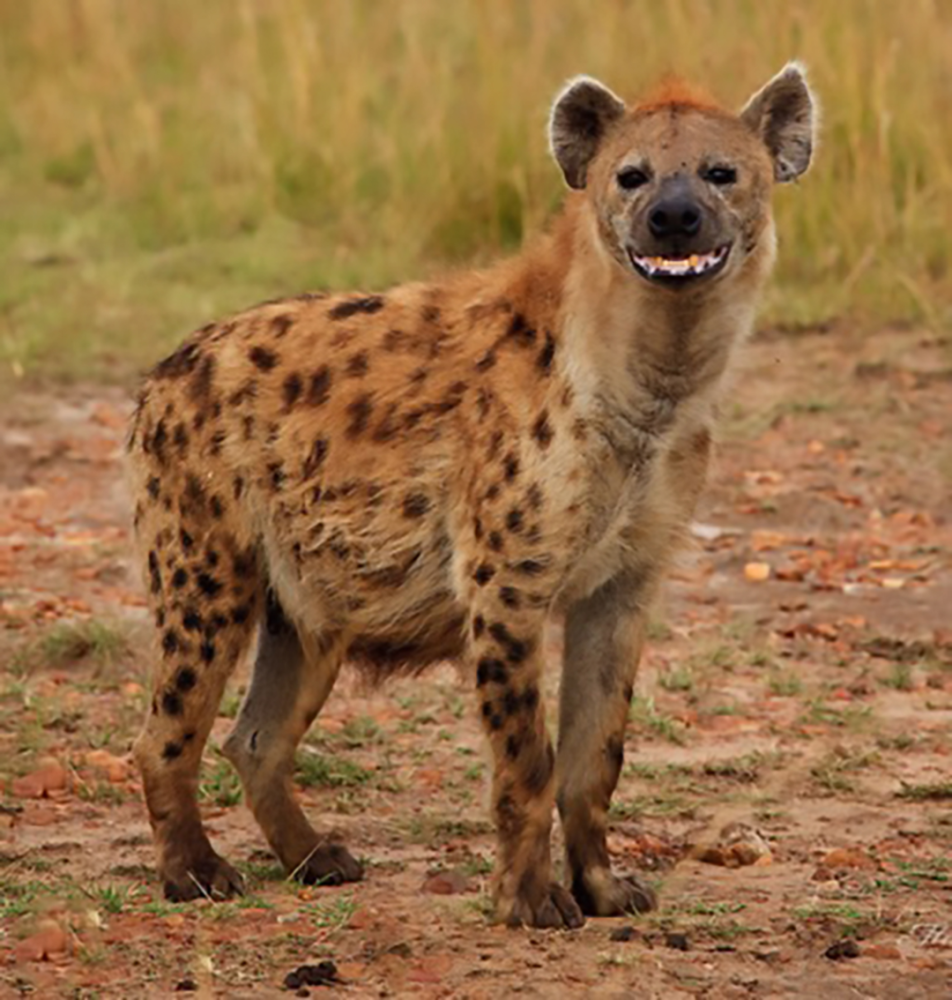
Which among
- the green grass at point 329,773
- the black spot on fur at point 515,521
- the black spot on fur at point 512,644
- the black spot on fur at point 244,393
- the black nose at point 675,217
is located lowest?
the green grass at point 329,773

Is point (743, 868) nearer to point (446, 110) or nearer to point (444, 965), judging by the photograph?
point (444, 965)

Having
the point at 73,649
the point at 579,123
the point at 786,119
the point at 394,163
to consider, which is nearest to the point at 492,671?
the point at 579,123

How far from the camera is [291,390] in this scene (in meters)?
4.14

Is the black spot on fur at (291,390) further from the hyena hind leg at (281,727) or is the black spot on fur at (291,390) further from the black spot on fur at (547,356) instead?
the black spot on fur at (547,356)

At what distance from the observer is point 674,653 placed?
18.1 ft

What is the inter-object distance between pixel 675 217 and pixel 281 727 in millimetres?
1188

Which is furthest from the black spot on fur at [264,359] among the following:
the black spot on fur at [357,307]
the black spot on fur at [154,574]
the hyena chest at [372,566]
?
the black spot on fur at [154,574]

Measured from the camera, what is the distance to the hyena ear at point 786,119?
4027 millimetres

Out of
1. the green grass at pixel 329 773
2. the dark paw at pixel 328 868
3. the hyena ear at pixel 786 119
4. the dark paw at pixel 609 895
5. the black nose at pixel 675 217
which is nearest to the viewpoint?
the black nose at pixel 675 217

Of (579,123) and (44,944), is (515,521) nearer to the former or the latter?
(579,123)

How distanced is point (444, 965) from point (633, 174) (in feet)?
4.07

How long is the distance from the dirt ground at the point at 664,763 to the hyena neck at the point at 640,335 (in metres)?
0.34

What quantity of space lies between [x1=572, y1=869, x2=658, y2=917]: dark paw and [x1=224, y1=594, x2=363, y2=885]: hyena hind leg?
1.38 ft

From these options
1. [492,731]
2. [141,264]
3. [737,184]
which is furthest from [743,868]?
[141,264]
